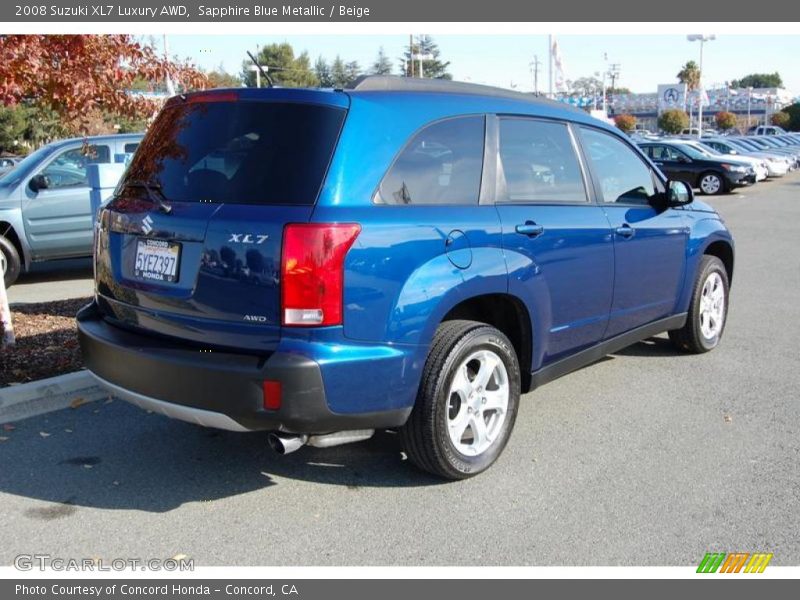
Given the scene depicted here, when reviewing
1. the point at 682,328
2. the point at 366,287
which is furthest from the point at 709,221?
the point at 366,287

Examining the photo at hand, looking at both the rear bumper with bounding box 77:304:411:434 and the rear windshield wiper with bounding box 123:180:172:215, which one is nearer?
the rear bumper with bounding box 77:304:411:434

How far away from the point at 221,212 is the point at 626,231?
9.13 feet

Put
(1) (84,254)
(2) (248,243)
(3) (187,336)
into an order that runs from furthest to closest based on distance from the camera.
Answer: (1) (84,254)
(3) (187,336)
(2) (248,243)

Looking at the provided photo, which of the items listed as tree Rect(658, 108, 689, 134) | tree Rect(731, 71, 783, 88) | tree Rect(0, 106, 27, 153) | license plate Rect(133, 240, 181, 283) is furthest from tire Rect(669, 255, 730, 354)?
Result: tree Rect(731, 71, 783, 88)

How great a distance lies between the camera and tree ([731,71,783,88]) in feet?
555

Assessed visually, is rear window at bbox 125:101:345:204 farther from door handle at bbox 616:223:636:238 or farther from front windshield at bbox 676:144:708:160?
front windshield at bbox 676:144:708:160

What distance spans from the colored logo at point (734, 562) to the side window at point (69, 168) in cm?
871

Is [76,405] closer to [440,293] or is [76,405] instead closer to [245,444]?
[245,444]

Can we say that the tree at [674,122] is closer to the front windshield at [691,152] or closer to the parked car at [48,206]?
the front windshield at [691,152]

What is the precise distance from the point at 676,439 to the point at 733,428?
432 mm

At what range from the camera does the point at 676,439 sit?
461cm

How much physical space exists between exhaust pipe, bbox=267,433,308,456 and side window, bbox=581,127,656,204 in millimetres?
2641

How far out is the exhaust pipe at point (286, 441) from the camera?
3572mm

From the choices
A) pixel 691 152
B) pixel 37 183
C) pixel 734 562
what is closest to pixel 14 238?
pixel 37 183
